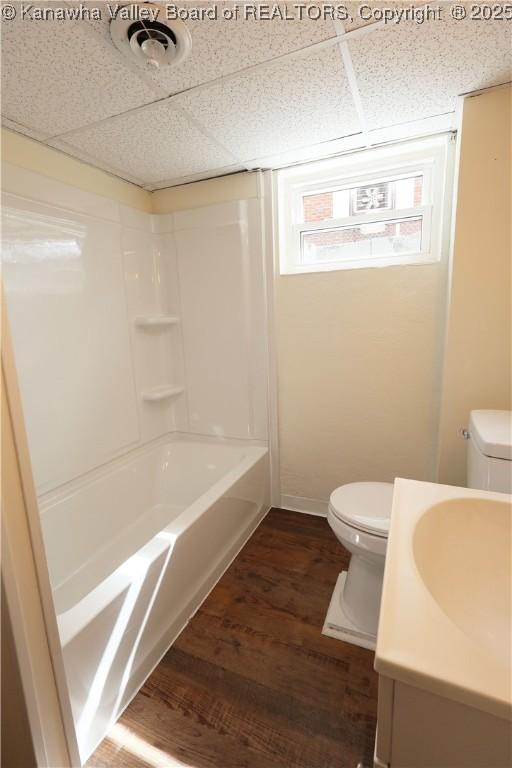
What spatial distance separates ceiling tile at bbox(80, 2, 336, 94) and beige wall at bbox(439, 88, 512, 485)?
0.78m

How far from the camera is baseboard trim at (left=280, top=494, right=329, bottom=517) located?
226cm

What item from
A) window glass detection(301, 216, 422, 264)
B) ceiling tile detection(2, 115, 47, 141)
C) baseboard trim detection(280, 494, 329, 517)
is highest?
ceiling tile detection(2, 115, 47, 141)

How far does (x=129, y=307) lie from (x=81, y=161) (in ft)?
2.61

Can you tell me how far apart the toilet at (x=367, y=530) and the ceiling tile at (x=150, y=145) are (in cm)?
177

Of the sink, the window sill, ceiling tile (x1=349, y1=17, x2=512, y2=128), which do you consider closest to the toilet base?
the sink

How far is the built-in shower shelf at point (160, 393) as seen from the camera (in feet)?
7.56

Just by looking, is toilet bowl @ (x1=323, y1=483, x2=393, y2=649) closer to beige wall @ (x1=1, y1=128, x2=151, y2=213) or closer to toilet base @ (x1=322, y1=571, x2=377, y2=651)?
toilet base @ (x1=322, y1=571, x2=377, y2=651)

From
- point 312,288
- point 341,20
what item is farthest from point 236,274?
point 341,20

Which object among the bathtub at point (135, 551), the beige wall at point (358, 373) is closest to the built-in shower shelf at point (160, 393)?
the bathtub at point (135, 551)

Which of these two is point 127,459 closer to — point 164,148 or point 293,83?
point 164,148

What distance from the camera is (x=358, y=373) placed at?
2014 millimetres

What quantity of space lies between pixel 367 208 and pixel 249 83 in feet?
3.22

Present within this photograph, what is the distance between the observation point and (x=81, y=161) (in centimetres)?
181

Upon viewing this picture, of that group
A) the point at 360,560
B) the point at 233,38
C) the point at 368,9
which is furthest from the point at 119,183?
the point at 360,560
